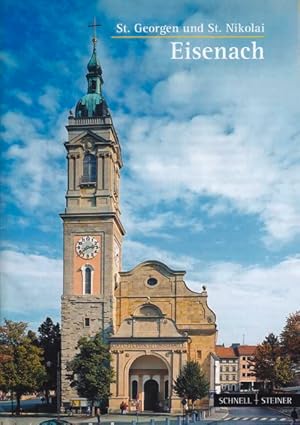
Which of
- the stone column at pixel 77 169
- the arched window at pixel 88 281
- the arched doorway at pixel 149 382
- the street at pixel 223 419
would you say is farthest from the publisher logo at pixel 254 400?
the stone column at pixel 77 169

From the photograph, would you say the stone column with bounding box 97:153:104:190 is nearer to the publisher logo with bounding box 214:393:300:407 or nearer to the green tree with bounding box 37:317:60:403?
the green tree with bounding box 37:317:60:403

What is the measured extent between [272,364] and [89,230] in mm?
5679

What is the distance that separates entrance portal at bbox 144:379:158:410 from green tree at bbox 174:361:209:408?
2067 mm

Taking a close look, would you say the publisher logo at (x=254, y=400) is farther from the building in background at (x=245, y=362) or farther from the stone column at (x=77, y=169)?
the building in background at (x=245, y=362)

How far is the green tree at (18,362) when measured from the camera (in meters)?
10.4

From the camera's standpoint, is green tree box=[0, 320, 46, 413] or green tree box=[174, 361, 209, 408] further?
green tree box=[174, 361, 209, 408]

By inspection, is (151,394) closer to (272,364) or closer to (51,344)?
(51,344)

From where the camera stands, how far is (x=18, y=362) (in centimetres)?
1370

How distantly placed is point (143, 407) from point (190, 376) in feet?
9.19

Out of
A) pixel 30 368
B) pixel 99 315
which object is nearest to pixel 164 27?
pixel 30 368

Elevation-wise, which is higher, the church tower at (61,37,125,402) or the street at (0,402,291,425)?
the church tower at (61,37,125,402)

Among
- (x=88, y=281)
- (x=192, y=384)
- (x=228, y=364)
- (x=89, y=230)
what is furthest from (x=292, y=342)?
(x=228, y=364)

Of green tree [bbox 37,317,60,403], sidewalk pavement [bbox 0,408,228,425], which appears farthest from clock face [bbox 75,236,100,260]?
sidewalk pavement [bbox 0,408,228,425]

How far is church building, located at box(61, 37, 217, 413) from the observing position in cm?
1795
